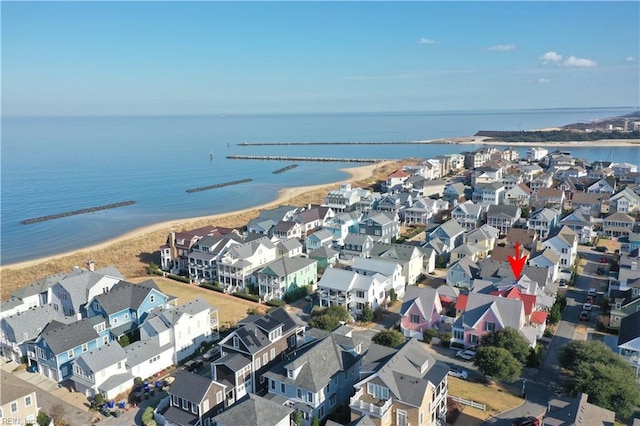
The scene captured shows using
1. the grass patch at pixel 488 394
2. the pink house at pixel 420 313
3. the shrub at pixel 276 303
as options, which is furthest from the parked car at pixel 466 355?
the shrub at pixel 276 303

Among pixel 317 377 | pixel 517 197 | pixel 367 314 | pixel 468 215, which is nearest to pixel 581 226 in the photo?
pixel 468 215

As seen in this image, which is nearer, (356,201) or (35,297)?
(35,297)

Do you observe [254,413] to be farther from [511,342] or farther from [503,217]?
[503,217]

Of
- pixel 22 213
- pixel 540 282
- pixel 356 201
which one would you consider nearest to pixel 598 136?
pixel 356 201

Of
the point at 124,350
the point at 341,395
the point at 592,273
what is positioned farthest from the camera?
the point at 592,273

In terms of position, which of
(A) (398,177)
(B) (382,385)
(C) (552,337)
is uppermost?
(A) (398,177)

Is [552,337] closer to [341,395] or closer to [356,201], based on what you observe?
[341,395]
